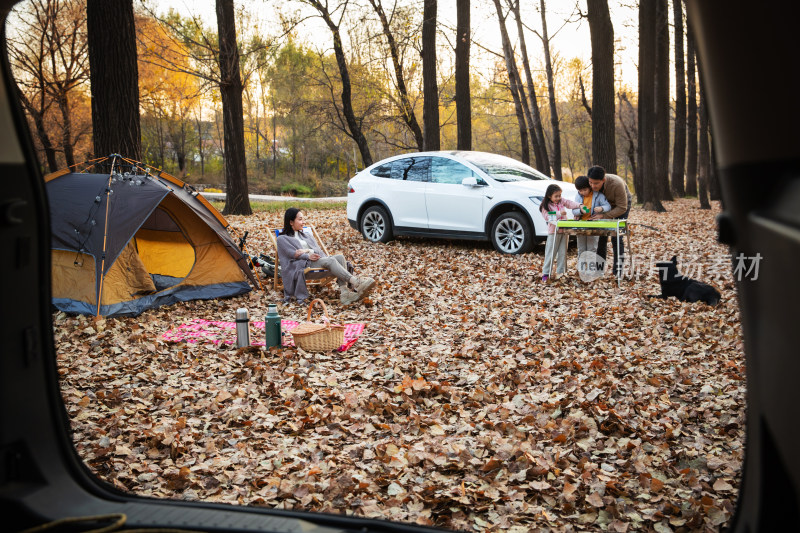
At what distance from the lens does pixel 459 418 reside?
4543mm

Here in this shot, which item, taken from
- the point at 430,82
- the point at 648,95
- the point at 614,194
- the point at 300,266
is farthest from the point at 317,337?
the point at 648,95

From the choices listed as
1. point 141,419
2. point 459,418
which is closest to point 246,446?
point 141,419

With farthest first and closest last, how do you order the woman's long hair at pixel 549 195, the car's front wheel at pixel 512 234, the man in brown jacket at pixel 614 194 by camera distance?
1. the car's front wheel at pixel 512 234
2. the woman's long hair at pixel 549 195
3. the man in brown jacket at pixel 614 194

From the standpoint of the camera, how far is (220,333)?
23.1 ft

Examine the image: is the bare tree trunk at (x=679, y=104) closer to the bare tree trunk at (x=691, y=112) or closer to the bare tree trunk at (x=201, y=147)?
the bare tree trunk at (x=691, y=112)

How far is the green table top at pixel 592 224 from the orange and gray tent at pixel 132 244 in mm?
4644

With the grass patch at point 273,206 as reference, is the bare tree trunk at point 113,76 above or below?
above

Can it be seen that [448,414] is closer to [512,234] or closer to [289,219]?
[289,219]

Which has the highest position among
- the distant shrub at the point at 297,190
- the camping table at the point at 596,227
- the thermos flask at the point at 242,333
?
the distant shrub at the point at 297,190

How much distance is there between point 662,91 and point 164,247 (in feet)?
62.3

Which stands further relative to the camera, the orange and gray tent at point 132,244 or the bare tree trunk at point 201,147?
the bare tree trunk at point 201,147

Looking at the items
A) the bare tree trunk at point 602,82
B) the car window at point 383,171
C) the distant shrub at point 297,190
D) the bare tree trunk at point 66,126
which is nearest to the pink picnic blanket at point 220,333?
the car window at point 383,171

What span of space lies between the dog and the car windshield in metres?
4.14

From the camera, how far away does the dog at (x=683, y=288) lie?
767cm
